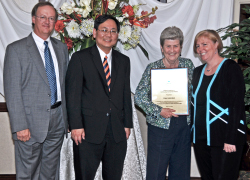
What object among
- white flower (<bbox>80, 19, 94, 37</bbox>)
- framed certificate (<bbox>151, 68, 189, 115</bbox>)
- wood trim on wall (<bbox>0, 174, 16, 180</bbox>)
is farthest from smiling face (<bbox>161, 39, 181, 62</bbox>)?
wood trim on wall (<bbox>0, 174, 16, 180</bbox>)

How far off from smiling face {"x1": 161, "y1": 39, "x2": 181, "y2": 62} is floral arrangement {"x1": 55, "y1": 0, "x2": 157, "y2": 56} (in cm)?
38

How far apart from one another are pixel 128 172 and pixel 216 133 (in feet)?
3.69

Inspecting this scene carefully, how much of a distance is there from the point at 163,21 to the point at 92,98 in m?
1.41

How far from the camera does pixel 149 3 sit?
2.87 m

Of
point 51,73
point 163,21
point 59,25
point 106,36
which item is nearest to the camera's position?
point 106,36

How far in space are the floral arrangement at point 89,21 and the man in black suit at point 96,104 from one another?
0.87 feet

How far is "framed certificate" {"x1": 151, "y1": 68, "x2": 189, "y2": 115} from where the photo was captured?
7.18 ft

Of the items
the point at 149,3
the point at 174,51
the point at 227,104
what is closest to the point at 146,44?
the point at 149,3

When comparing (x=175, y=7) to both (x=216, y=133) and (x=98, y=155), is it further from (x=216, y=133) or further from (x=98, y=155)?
(x=98, y=155)

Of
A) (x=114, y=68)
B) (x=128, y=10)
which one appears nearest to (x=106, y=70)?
(x=114, y=68)

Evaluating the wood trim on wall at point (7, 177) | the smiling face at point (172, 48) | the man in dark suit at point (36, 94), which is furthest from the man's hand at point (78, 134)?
the wood trim on wall at point (7, 177)

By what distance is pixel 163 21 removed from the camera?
9.50 ft

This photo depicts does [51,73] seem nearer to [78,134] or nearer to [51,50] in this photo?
[51,50]

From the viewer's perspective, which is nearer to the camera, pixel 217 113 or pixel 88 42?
pixel 217 113
